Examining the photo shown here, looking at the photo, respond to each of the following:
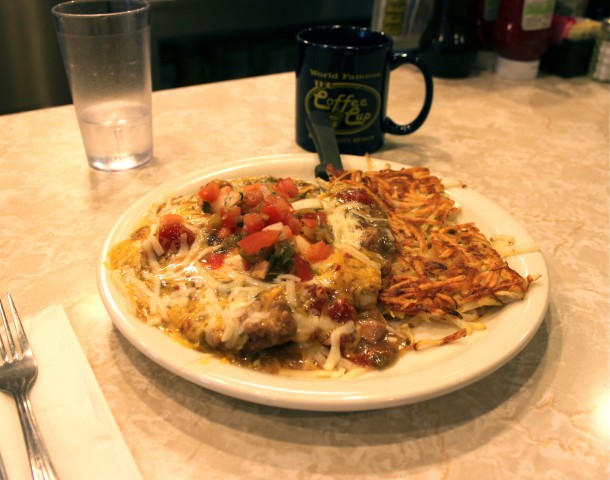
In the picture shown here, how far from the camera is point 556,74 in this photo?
7.25 ft

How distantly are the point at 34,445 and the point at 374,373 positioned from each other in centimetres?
44

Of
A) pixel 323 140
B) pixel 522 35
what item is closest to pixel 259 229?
pixel 323 140

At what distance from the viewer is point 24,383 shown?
77 cm

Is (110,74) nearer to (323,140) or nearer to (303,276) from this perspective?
(323,140)

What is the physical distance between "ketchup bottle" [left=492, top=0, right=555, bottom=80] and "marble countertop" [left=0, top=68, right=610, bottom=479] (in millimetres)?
145

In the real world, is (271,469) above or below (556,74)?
below

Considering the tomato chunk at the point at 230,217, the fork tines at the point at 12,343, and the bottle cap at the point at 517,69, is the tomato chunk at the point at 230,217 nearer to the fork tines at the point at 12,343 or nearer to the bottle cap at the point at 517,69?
the fork tines at the point at 12,343

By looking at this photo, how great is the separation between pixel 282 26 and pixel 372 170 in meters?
2.21

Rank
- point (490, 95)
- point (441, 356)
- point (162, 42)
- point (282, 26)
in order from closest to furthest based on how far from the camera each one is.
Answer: point (441, 356) → point (490, 95) → point (162, 42) → point (282, 26)

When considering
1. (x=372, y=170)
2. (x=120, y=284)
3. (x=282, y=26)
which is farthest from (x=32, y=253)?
(x=282, y=26)

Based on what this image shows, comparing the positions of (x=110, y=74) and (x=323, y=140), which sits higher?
(x=110, y=74)

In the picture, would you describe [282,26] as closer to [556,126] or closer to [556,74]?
[556,74]

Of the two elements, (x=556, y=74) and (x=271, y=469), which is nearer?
(x=271, y=469)

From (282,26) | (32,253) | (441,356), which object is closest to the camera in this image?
(441,356)
